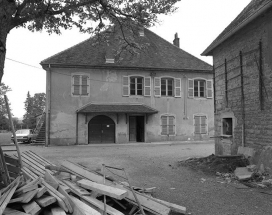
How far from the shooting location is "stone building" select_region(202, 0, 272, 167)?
773cm

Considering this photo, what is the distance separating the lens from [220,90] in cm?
1081

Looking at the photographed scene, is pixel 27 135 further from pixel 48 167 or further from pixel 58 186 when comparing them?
pixel 58 186

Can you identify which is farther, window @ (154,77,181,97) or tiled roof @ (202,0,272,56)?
window @ (154,77,181,97)

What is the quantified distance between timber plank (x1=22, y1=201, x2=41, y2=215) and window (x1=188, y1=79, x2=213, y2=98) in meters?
19.2

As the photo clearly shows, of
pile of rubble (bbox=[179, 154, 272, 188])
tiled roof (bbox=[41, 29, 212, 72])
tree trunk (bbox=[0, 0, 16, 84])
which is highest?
tiled roof (bbox=[41, 29, 212, 72])

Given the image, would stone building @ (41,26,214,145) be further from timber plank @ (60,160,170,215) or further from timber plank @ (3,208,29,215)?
timber plank @ (3,208,29,215)

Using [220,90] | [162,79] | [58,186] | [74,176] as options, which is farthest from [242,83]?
[162,79]

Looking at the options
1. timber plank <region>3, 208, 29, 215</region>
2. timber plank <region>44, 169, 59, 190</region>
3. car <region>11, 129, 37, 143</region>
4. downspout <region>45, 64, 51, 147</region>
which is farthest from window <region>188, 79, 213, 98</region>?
timber plank <region>3, 208, 29, 215</region>

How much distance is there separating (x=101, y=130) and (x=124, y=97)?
323 cm

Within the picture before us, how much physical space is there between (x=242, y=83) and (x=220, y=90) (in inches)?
69.6

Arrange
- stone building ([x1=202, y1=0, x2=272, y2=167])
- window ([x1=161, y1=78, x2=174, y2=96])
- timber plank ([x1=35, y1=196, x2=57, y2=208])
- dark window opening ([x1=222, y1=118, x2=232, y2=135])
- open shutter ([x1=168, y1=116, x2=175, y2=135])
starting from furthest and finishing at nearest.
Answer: window ([x1=161, y1=78, x2=174, y2=96]) → open shutter ([x1=168, y1=116, x2=175, y2=135]) → dark window opening ([x1=222, y1=118, x2=232, y2=135]) → stone building ([x1=202, y1=0, x2=272, y2=167]) → timber plank ([x1=35, y1=196, x2=57, y2=208])

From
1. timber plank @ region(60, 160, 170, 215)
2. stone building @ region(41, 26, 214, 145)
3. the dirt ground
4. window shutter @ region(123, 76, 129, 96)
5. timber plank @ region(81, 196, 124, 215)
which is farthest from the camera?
window shutter @ region(123, 76, 129, 96)

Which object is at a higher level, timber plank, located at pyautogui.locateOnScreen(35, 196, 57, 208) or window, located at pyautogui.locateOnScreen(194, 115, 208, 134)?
window, located at pyautogui.locateOnScreen(194, 115, 208, 134)

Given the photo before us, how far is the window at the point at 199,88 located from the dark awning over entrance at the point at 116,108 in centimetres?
396
